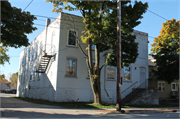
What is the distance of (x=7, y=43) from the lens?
15812mm

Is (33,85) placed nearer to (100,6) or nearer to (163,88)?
(100,6)

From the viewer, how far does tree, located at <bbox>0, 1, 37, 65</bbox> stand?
14.4 metres

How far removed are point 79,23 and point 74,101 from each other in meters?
8.44

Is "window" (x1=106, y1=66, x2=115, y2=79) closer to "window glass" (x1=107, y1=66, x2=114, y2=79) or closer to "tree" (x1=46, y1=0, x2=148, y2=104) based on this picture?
"window glass" (x1=107, y1=66, x2=114, y2=79)

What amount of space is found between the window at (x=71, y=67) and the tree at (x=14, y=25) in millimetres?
4909

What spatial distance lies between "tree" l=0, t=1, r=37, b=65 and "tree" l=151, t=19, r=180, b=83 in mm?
17512

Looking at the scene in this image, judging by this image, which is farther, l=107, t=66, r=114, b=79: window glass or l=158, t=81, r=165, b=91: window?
l=158, t=81, r=165, b=91: window

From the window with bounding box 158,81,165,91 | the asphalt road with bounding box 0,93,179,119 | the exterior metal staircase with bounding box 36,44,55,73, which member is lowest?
the asphalt road with bounding box 0,93,179,119

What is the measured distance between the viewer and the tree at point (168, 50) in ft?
77.8

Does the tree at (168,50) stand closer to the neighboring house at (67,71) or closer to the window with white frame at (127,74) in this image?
the window with white frame at (127,74)

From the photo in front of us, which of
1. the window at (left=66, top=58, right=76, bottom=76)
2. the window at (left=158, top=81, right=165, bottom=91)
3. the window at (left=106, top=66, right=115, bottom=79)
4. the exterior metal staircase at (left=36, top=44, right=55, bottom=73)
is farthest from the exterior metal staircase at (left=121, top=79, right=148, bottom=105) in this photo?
the exterior metal staircase at (left=36, top=44, right=55, bottom=73)

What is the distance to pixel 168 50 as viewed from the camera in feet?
82.9

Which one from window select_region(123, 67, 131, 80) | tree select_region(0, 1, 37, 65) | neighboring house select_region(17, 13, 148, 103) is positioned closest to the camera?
tree select_region(0, 1, 37, 65)

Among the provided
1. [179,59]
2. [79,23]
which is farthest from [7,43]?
[179,59]
